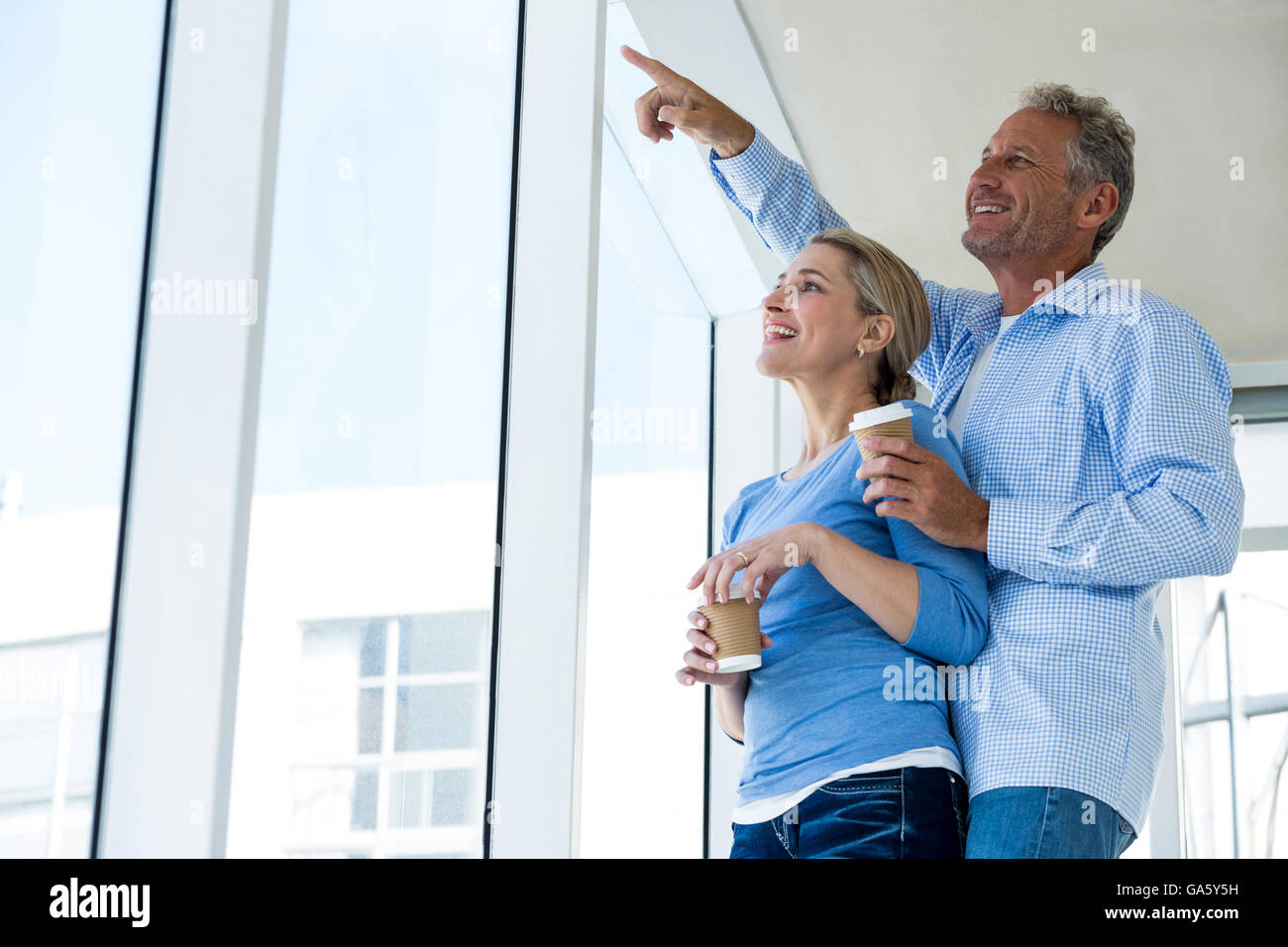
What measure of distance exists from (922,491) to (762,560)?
0.56ft

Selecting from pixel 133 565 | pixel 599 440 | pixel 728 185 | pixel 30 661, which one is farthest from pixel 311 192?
pixel 599 440

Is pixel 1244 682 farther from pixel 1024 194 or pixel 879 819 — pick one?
pixel 879 819

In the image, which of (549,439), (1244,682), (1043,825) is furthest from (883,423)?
(1244,682)

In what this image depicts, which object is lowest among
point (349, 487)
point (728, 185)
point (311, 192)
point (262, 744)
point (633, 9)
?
point (262, 744)

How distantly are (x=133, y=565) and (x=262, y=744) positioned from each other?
8.7 inches

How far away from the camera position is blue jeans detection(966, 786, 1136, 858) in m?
1.11

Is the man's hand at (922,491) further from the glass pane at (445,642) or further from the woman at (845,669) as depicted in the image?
the glass pane at (445,642)

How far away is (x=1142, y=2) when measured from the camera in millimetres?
2391

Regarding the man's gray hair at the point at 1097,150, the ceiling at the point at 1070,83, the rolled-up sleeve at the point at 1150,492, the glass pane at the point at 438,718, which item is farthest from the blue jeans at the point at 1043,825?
the ceiling at the point at 1070,83

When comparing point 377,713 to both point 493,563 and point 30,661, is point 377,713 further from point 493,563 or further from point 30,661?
point 30,661

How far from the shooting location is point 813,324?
4.62 feet
